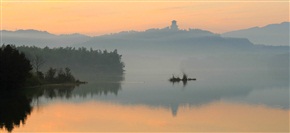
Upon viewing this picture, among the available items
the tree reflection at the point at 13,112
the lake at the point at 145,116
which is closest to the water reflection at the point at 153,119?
the lake at the point at 145,116

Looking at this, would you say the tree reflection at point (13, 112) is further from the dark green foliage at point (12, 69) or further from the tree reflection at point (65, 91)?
the dark green foliage at point (12, 69)

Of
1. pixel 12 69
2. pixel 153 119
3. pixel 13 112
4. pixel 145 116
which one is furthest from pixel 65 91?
pixel 153 119

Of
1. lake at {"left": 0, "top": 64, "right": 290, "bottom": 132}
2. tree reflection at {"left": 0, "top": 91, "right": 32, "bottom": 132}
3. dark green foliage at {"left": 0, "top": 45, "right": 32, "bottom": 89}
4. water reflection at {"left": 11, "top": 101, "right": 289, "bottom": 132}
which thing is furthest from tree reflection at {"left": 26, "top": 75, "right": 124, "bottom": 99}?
water reflection at {"left": 11, "top": 101, "right": 289, "bottom": 132}

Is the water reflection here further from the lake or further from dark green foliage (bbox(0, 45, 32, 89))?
dark green foliage (bbox(0, 45, 32, 89))

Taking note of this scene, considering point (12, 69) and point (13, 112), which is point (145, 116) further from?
point (12, 69)

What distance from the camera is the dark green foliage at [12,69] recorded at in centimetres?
7156

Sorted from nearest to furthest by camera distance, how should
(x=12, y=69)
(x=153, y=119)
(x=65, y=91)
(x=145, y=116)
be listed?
(x=153, y=119), (x=145, y=116), (x=12, y=69), (x=65, y=91)

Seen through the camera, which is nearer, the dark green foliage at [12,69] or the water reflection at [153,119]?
the water reflection at [153,119]

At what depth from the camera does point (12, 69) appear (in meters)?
72.5

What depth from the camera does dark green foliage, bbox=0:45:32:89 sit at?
71.6 m

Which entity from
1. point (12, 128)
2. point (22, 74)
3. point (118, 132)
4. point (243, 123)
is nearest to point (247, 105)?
point (243, 123)

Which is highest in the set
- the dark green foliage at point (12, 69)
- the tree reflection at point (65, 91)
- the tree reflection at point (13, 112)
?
the dark green foliage at point (12, 69)

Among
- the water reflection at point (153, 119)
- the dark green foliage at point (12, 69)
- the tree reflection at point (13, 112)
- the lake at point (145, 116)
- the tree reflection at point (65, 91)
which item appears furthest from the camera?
the dark green foliage at point (12, 69)

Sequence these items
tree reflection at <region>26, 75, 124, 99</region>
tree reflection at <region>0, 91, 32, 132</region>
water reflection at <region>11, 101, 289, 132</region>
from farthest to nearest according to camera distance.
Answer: tree reflection at <region>26, 75, 124, 99</region>, tree reflection at <region>0, 91, 32, 132</region>, water reflection at <region>11, 101, 289, 132</region>
